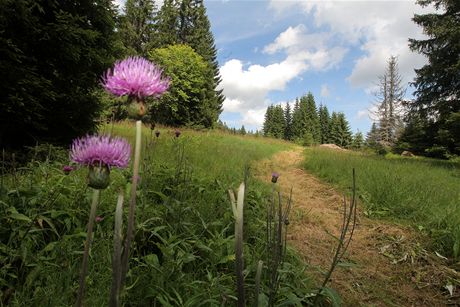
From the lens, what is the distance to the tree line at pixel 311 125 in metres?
78.6

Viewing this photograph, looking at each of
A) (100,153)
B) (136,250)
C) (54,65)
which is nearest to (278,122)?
(54,65)

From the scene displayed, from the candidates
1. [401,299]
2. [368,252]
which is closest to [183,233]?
[401,299]

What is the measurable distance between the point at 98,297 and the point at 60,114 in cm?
422

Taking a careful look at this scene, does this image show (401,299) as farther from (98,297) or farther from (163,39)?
(163,39)

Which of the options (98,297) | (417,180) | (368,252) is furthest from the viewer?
(417,180)

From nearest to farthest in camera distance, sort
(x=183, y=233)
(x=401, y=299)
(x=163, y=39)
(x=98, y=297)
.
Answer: (x=98, y=297) → (x=183, y=233) → (x=401, y=299) → (x=163, y=39)

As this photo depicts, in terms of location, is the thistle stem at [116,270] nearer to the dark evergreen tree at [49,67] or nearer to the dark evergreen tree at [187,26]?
the dark evergreen tree at [49,67]

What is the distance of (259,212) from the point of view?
470 centimetres

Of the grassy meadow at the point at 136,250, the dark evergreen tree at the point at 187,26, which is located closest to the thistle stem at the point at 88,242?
the grassy meadow at the point at 136,250

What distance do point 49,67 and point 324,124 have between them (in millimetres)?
84809

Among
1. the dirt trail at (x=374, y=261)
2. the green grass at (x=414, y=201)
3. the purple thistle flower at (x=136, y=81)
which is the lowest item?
the dirt trail at (x=374, y=261)

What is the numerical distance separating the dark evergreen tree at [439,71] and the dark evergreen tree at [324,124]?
217 feet

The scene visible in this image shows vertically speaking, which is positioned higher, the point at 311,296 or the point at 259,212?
the point at 259,212

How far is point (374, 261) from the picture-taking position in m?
4.24
